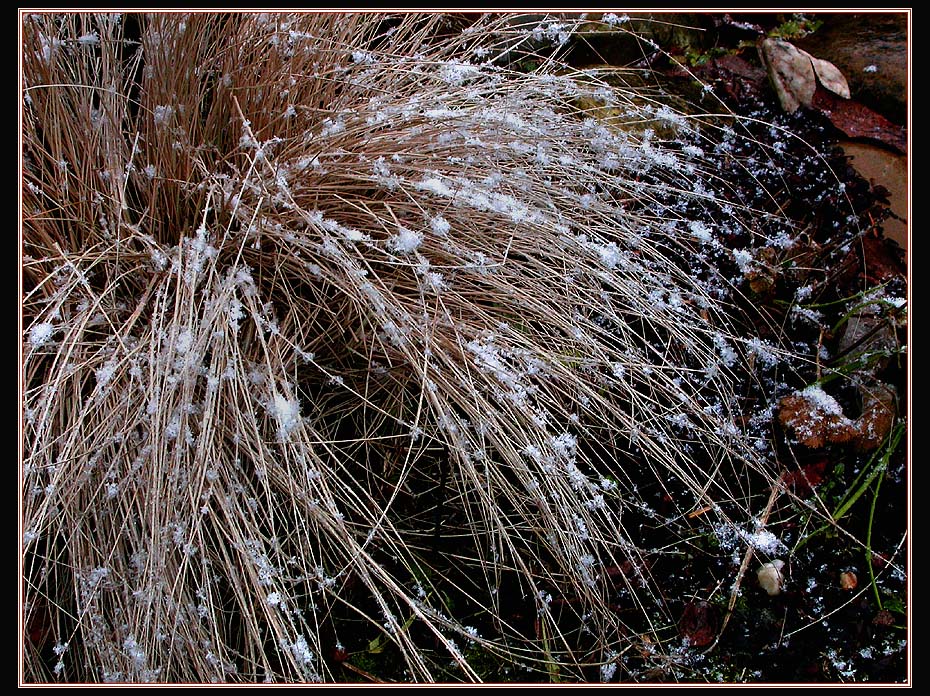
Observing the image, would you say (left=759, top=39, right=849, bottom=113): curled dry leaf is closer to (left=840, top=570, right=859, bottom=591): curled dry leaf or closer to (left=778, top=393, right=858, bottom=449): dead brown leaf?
(left=778, top=393, right=858, bottom=449): dead brown leaf

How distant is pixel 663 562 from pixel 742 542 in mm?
143

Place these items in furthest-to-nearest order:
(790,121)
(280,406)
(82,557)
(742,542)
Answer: (790,121), (742,542), (82,557), (280,406)

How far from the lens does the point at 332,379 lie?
3.75 feet

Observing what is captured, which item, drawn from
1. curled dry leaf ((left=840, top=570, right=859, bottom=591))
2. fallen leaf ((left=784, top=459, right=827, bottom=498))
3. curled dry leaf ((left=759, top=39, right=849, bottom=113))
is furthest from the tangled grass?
curled dry leaf ((left=759, top=39, right=849, bottom=113))

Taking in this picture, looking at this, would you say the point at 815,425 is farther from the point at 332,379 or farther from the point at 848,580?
the point at 332,379

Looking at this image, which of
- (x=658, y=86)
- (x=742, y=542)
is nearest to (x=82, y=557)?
(x=742, y=542)

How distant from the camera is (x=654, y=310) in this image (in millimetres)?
1325

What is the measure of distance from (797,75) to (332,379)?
1530mm

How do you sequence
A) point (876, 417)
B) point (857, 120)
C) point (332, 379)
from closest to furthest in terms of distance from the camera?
point (332, 379) → point (876, 417) → point (857, 120)

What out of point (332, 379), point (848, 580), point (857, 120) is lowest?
point (848, 580)

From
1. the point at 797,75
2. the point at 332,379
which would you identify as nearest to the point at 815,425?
the point at 332,379

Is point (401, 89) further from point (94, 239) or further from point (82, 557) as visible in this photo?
point (82, 557)

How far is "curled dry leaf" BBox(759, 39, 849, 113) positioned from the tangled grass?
24.2 inches

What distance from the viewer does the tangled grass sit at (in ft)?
3.61
